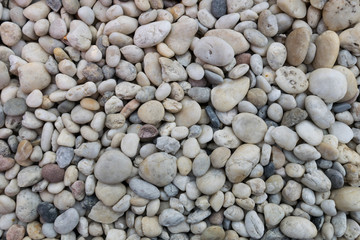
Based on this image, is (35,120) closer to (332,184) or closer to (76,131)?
(76,131)

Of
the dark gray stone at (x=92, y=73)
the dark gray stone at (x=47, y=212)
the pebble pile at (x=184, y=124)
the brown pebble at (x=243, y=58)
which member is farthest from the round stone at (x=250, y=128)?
the dark gray stone at (x=47, y=212)

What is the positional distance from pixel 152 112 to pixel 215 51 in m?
0.20

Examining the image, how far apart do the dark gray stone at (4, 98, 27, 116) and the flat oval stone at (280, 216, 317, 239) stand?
0.64m

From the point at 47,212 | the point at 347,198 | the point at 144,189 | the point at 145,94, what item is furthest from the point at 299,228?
the point at 47,212

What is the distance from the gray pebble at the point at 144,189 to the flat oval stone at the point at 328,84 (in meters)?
0.42

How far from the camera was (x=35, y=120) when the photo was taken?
745 mm

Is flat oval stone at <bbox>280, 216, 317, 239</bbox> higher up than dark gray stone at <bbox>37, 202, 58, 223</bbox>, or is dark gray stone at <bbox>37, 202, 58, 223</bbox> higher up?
flat oval stone at <bbox>280, 216, 317, 239</bbox>

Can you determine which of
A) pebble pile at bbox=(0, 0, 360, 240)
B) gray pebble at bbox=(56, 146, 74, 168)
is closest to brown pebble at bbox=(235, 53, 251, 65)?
pebble pile at bbox=(0, 0, 360, 240)

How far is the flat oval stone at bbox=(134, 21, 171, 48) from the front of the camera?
0.75 m

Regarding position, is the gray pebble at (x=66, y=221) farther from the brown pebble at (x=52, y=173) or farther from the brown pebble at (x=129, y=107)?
the brown pebble at (x=129, y=107)

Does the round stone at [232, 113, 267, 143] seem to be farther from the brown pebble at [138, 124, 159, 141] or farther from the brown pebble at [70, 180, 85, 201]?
the brown pebble at [70, 180, 85, 201]

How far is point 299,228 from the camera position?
70cm

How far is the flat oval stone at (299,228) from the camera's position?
705 millimetres

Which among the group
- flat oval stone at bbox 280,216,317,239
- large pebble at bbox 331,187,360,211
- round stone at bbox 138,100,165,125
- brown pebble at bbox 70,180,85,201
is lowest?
brown pebble at bbox 70,180,85,201
